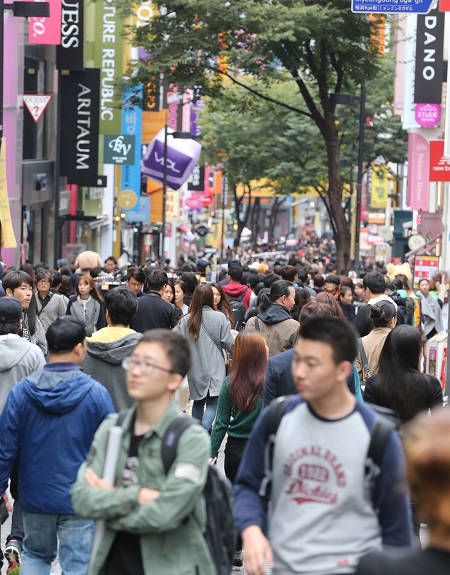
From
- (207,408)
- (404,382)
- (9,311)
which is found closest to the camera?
(404,382)

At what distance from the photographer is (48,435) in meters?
6.17

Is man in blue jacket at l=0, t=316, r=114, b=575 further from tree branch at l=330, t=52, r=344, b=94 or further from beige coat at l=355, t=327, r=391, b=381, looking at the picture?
tree branch at l=330, t=52, r=344, b=94

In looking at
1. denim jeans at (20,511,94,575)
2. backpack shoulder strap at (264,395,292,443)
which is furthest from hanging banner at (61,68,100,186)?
backpack shoulder strap at (264,395,292,443)

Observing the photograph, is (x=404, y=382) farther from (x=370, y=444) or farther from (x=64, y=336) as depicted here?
(x=370, y=444)

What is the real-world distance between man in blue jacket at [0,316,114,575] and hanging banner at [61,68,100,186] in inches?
1021

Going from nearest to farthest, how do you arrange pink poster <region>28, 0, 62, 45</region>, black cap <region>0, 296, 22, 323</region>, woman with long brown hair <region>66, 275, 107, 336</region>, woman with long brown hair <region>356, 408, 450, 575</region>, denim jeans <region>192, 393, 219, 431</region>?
1. woman with long brown hair <region>356, 408, 450, 575</region>
2. black cap <region>0, 296, 22, 323</region>
3. denim jeans <region>192, 393, 219, 431</region>
4. woman with long brown hair <region>66, 275, 107, 336</region>
5. pink poster <region>28, 0, 62, 45</region>

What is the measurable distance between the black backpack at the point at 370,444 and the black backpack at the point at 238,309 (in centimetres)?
1072

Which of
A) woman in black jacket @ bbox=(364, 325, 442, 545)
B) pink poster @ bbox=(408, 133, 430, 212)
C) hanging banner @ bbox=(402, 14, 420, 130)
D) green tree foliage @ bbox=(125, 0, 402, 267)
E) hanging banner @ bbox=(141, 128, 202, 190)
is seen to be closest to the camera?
woman in black jacket @ bbox=(364, 325, 442, 545)

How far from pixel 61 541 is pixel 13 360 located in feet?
5.73

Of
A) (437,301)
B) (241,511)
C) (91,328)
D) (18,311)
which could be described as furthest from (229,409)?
(437,301)

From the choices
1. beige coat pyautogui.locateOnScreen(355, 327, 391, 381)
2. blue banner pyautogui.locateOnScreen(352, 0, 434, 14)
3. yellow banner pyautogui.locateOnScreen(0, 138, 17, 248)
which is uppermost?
blue banner pyautogui.locateOnScreen(352, 0, 434, 14)

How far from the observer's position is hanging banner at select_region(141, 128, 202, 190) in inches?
1932

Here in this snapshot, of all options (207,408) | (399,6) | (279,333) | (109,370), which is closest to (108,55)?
(399,6)

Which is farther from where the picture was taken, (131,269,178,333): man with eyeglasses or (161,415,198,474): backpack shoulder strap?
(131,269,178,333): man with eyeglasses
